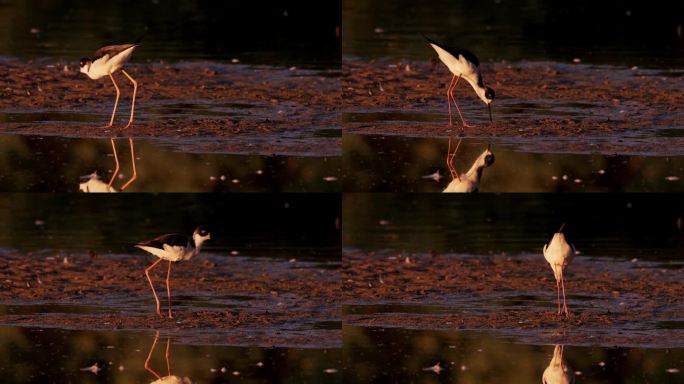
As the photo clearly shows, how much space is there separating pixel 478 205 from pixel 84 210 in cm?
360

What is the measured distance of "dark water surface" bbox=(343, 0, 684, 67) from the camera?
16.8 meters

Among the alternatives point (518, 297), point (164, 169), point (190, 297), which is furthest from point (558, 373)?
point (164, 169)

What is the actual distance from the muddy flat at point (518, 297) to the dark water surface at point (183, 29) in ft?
10.6

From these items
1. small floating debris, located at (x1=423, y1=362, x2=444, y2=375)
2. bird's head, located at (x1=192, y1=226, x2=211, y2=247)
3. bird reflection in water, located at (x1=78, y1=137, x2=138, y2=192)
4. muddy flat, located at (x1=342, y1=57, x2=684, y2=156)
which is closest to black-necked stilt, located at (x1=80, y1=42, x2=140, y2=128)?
bird reflection in water, located at (x1=78, y1=137, x2=138, y2=192)

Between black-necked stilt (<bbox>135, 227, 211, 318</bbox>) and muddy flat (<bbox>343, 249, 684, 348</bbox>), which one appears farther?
black-necked stilt (<bbox>135, 227, 211, 318</bbox>)

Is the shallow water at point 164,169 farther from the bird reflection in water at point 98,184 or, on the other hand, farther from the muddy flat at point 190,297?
the muddy flat at point 190,297

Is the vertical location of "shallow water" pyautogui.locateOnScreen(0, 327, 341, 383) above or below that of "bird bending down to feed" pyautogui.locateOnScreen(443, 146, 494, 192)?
below

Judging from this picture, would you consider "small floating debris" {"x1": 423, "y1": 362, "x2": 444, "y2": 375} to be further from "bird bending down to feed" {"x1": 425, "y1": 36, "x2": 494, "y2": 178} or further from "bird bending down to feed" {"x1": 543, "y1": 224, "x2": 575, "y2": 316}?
"bird bending down to feed" {"x1": 425, "y1": 36, "x2": 494, "y2": 178}

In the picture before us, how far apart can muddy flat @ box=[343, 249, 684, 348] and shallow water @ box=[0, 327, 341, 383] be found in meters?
1.18

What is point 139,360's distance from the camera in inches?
420

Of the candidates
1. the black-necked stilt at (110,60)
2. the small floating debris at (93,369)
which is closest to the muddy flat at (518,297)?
the small floating debris at (93,369)

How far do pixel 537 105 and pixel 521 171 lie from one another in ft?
6.44

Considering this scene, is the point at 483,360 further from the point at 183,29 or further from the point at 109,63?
the point at 183,29

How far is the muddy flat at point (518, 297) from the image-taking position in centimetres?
1141
